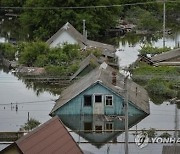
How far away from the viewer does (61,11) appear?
44.8 metres

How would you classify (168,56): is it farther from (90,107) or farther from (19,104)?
(90,107)

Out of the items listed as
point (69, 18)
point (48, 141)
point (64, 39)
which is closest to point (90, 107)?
point (48, 141)

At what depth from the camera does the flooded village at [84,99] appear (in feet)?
49.4

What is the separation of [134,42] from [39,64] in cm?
1407

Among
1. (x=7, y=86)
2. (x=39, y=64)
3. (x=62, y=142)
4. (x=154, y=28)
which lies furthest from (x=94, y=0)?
(x=62, y=142)

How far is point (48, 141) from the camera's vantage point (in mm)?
13148

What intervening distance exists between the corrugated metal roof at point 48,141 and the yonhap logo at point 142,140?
→ 14.4 feet

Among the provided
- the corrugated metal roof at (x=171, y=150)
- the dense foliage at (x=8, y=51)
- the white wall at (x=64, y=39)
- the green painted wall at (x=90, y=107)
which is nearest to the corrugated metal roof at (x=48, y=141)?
the corrugated metal roof at (x=171, y=150)

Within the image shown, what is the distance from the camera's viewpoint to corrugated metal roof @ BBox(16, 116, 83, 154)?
12.7m

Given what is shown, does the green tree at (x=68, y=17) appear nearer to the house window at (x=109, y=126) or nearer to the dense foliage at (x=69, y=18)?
the dense foliage at (x=69, y=18)

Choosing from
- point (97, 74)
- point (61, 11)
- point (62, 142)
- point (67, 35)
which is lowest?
point (62, 142)

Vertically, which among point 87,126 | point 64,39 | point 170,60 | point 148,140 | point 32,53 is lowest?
point 148,140

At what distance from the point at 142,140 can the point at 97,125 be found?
3575 mm

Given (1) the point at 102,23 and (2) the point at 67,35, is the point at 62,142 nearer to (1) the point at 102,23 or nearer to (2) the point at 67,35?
(2) the point at 67,35
